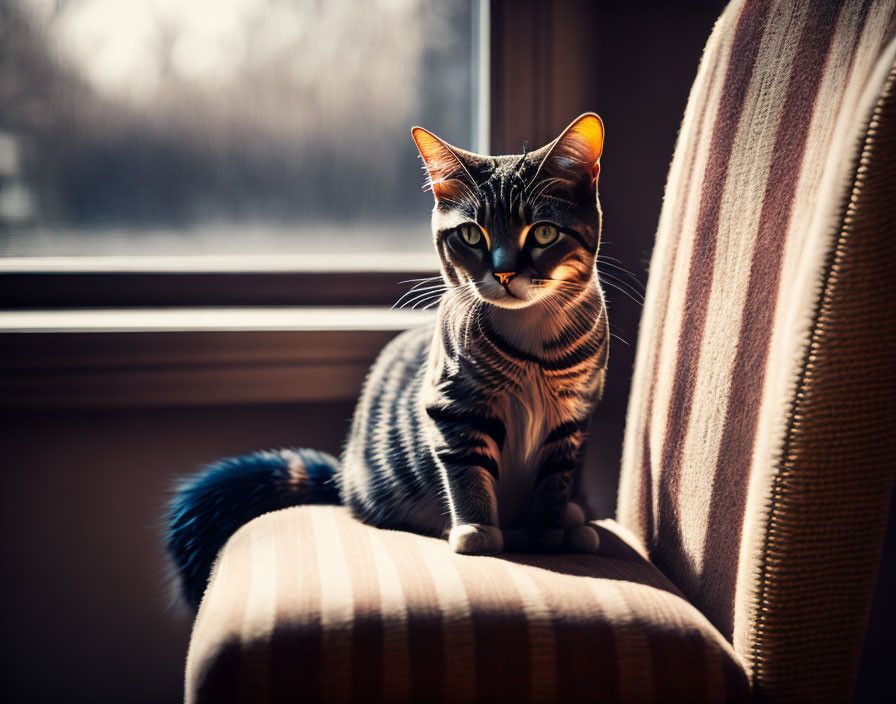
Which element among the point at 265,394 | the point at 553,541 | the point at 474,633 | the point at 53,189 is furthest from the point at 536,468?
the point at 53,189

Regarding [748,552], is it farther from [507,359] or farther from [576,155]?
[576,155]

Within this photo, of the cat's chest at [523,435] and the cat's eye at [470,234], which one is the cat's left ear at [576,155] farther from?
the cat's chest at [523,435]

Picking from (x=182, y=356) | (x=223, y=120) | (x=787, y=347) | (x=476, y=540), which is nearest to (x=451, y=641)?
(x=476, y=540)

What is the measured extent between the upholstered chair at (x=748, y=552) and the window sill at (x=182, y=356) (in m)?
0.44

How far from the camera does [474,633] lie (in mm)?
566

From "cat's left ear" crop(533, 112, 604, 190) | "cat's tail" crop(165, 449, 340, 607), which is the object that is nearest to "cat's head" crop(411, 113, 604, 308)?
"cat's left ear" crop(533, 112, 604, 190)

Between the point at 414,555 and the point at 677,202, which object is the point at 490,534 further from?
the point at 677,202

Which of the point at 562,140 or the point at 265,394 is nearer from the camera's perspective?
the point at 562,140

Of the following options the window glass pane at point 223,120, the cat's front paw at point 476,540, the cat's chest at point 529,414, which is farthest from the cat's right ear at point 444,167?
the window glass pane at point 223,120

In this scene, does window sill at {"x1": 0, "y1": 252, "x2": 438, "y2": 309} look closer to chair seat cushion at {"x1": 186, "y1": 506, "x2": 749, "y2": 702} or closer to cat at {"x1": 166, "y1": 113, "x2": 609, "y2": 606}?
cat at {"x1": 166, "y1": 113, "x2": 609, "y2": 606}

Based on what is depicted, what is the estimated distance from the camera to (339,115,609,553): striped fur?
70cm

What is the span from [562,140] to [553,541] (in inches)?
16.8

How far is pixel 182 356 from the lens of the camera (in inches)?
42.3

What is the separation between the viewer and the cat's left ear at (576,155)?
26.7 inches
